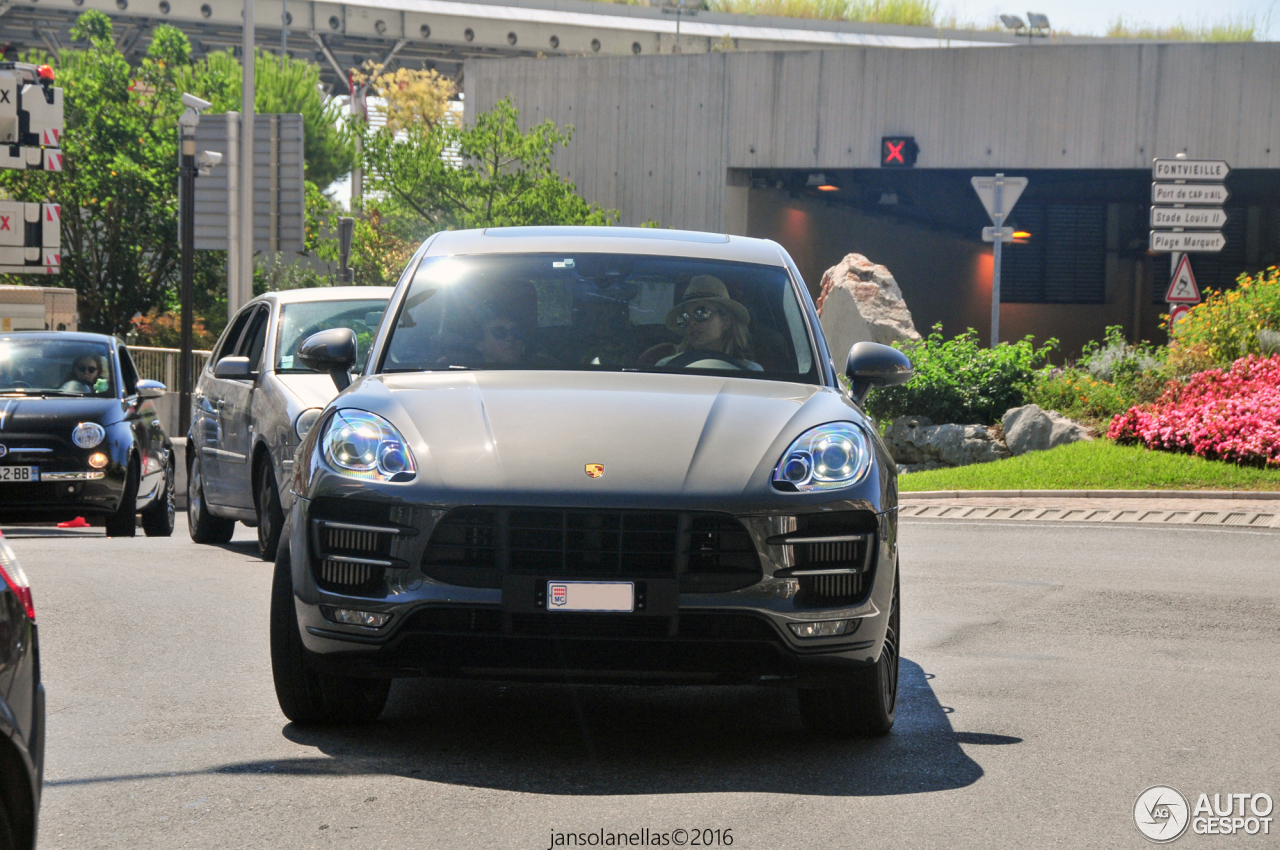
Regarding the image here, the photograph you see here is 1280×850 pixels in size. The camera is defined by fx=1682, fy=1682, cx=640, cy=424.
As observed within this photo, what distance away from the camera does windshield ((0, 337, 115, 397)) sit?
1458cm

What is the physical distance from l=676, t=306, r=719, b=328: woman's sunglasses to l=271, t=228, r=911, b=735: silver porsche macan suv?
0.45 meters

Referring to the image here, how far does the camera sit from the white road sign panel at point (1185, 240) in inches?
788

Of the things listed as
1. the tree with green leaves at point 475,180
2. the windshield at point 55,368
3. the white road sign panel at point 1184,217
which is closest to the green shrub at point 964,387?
the white road sign panel at point 1184,217

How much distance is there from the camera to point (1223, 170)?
65.4ft

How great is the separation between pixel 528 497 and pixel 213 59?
179ft

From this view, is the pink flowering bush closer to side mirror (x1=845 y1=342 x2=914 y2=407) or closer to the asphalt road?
the asphalt road

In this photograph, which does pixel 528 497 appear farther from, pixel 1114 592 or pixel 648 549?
pixel 1114 592

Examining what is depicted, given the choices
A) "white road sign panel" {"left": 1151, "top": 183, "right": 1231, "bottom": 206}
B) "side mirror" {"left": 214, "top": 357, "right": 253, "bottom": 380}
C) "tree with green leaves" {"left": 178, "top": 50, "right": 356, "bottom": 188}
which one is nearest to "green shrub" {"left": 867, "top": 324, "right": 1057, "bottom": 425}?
"white road sign panel" {"left": 1151, "top": 183, "right": 1231, "bottom": 206}

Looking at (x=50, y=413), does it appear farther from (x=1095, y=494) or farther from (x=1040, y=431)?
(x=1040, y=431)

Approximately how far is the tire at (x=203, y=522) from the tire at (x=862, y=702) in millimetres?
7794

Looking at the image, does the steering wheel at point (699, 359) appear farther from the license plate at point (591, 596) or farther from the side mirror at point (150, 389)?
the side mirror at point (150, 389)

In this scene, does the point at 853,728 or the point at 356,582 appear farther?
the point at 853,728

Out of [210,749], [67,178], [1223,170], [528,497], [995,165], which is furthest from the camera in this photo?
[67,178]

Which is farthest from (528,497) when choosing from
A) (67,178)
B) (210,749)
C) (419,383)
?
(67,178)
